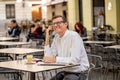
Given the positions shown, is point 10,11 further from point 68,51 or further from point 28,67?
point 28,67

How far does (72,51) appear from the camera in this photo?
16.3 feet

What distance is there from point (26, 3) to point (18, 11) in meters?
1.62

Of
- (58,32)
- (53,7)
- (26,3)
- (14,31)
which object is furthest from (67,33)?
(26,3)

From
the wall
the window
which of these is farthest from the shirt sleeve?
the window

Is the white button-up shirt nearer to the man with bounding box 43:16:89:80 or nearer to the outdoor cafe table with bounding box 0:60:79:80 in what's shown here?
the man with bounding box 43:16:89:80

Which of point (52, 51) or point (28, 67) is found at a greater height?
point (52, 51)

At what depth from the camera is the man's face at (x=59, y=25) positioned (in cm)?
509

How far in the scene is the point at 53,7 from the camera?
3700 centimetres

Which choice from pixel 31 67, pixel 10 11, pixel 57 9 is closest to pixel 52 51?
pixel 31 67

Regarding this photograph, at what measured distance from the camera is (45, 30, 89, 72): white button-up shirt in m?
4.95

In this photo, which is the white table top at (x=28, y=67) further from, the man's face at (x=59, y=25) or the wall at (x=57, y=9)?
the wall at (x=57, y=9)

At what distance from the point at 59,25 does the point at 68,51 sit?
396 mm

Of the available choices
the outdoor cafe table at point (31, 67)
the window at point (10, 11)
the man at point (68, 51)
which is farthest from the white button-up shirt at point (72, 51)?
the window at point (10, 11)

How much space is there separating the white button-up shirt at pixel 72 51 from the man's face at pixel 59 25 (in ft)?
0.30
